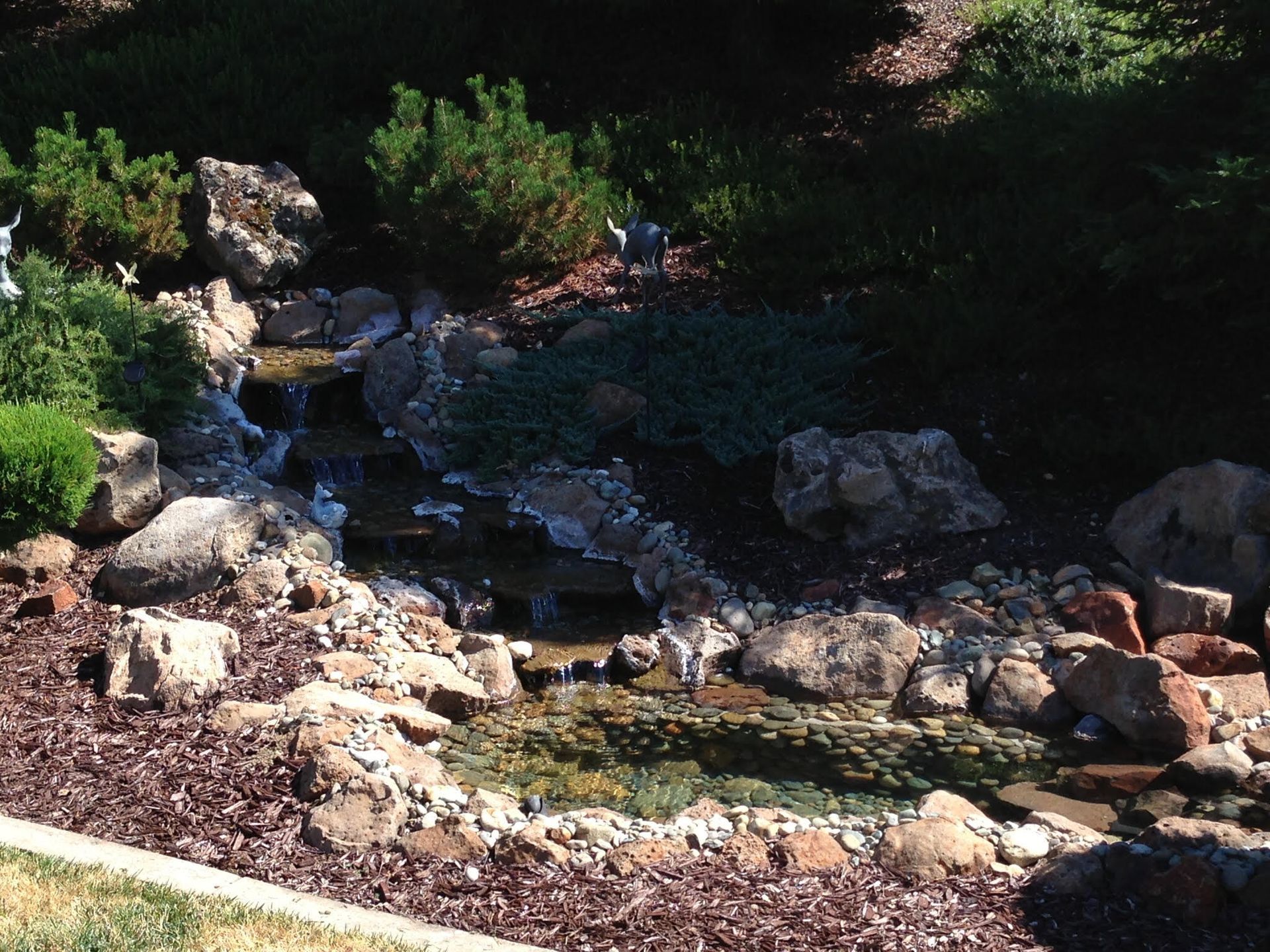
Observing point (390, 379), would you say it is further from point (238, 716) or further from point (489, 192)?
point (238, 716)

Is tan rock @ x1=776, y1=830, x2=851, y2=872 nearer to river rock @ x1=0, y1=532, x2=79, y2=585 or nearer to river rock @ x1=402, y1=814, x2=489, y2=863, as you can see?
river rock @ x1=402, y1=814, x2=489, y2=863

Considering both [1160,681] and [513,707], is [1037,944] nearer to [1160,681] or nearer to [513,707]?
[1160,681]

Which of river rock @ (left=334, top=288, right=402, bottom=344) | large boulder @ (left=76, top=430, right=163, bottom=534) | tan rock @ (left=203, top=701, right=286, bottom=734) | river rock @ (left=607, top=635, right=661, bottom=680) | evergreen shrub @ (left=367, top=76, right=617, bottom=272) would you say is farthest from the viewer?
river rock @ (left=334, top=288, right=402, bottom=344)

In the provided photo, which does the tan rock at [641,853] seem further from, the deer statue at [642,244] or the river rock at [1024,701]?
the deer statue at [642,244]

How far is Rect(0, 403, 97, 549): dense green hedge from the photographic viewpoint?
6340 millimetres

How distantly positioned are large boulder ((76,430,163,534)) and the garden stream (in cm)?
119

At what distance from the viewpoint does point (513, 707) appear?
6.54 metres

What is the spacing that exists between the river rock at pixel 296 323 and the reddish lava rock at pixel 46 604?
446 centimetres

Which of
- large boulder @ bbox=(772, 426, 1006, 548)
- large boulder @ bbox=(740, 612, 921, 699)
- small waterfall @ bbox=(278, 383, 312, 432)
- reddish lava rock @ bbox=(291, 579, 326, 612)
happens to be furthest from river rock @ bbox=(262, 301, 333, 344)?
large boulder @ bbox=(740, 612, 921, 699)

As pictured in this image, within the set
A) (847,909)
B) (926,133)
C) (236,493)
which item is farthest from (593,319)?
(847,909)

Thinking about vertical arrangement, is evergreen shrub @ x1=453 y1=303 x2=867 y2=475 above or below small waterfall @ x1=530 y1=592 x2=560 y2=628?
above

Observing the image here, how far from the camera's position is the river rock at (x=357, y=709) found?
568 cm

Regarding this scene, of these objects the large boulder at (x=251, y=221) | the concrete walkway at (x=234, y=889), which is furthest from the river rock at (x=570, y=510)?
the large boulder at (x=251, y=221)

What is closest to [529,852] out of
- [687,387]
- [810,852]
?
[810,852]
